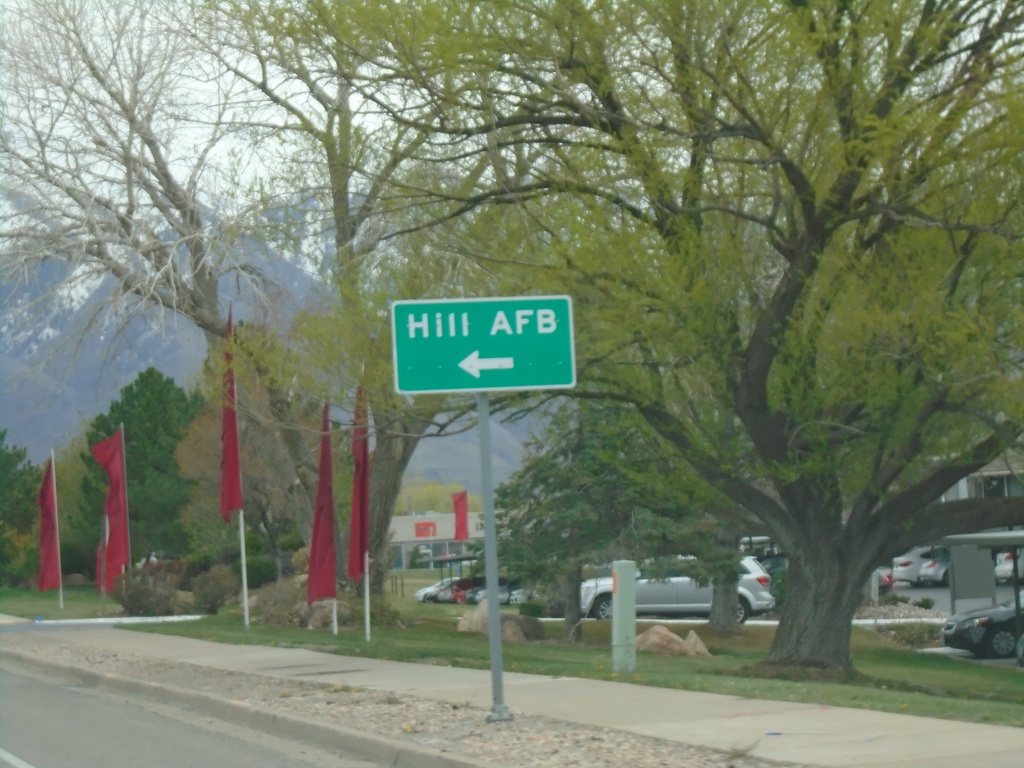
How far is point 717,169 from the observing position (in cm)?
1483

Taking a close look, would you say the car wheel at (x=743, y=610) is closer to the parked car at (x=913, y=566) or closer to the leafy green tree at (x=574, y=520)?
the leafy green tree at (x=574, y=520)

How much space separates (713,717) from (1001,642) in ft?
61.1

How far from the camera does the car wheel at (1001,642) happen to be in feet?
86.5

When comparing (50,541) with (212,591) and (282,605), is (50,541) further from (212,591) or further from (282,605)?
(282,605)

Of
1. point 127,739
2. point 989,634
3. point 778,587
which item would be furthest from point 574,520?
point 127,739

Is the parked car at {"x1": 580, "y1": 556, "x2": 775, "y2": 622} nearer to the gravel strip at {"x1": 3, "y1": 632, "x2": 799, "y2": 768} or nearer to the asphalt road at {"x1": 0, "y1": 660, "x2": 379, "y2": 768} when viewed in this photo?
the gravel strip at {"x1": 3, "y1": 632, "x2": 799, "y2": 768}

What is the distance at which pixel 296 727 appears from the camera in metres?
10.4

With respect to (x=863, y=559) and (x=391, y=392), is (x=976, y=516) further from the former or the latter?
(x=391, y=392)

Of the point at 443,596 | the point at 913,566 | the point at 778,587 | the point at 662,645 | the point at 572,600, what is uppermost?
the point at 572,600

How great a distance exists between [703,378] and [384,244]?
5.90m

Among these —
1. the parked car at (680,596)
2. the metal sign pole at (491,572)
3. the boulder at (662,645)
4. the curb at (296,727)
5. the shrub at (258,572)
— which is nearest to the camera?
the curb at (296,727)

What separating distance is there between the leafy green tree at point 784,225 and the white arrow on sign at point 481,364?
13.4 ft

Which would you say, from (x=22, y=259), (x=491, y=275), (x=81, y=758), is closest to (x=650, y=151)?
(x=491, y=275)

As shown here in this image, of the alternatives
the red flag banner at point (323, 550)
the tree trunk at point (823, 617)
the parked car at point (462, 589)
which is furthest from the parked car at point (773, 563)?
the tree trunk at point (823, 617)
